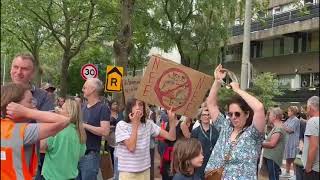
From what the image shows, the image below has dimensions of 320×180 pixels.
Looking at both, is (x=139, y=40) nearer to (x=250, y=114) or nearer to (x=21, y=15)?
(x=21, y=15)

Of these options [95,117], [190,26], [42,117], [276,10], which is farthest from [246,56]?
[276,10]

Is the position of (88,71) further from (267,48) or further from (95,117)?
(267,48)

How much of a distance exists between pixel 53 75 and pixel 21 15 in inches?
1413

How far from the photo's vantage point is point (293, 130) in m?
14.5

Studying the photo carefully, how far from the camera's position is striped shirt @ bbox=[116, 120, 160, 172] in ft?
23.0

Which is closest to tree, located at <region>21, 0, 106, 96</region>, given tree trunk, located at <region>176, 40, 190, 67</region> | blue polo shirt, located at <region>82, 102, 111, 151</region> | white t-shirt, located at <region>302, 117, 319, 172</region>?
tree trunk, located at <region>176, 40, 190, 67</region>

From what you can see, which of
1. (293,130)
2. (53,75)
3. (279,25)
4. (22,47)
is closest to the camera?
(293,130)

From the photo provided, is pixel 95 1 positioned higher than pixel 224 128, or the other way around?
pixel 95 1

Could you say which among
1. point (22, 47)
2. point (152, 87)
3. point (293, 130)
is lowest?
point (293, 130)

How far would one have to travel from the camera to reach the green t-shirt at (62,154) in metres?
6.39

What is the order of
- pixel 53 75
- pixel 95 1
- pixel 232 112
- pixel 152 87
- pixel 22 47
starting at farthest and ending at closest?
pixel 53 75 → pixel 22 47 → pixel 95 1 → pixel 152 87 → pixel 232 112

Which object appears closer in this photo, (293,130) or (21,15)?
(293,130)

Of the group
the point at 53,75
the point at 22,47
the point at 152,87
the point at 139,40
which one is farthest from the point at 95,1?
the point at 53,75

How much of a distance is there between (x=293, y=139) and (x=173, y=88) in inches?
300
